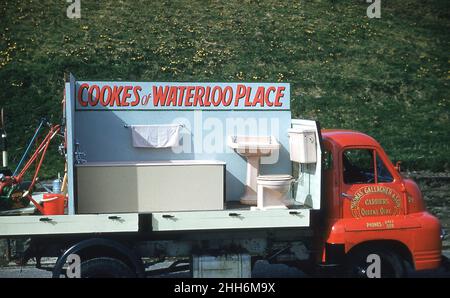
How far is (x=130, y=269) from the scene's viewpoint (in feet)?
24.9

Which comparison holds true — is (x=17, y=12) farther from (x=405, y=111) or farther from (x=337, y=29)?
(x=405, y=111)

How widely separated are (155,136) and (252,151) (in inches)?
63.8

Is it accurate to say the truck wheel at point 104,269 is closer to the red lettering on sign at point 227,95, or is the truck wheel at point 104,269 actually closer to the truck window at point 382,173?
the red lettering on sign at point 227,95

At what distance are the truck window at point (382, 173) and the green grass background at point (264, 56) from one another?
24.9ft

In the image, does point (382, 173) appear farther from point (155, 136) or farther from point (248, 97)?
point (155, 136)

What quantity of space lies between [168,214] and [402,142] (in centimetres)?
1141

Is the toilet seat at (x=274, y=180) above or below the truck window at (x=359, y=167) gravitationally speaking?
below

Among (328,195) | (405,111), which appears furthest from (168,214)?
(405,111)

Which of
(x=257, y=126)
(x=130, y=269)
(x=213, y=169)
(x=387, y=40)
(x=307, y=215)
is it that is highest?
(x=387, y=40)

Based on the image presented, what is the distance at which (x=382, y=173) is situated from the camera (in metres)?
8.33

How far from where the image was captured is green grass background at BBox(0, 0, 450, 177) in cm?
1750

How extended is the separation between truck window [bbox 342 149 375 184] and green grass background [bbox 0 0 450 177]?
749cm

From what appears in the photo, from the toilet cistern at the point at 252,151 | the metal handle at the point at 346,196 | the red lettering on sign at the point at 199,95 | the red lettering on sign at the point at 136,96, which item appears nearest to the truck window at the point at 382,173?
the metal handle at the point at 346,196

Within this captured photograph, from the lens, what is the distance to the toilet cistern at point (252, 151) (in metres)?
8.81
